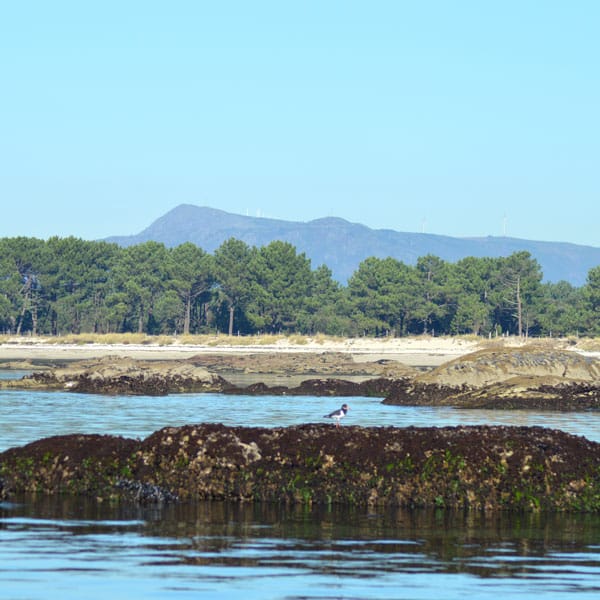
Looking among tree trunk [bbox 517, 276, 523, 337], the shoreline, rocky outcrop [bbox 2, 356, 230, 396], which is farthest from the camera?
tree trunk [bbox 517, 276, 523, 337]

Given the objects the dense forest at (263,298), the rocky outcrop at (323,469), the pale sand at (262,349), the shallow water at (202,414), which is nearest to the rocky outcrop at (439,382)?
the shallow water at (202,414)

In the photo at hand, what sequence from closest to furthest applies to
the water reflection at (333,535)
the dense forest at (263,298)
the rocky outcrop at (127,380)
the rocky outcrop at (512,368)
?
the water reflection at (333,535), the rocky outcrop at (512,368), the rocky outcrop at (127,380), the dense forest at (263,298)

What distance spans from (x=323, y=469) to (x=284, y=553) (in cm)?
434

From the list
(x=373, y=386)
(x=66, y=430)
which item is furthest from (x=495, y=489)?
(x=373, y=386)

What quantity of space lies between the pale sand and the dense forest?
513 inches

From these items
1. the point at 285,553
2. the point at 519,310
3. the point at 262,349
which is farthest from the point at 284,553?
the point at 519,310

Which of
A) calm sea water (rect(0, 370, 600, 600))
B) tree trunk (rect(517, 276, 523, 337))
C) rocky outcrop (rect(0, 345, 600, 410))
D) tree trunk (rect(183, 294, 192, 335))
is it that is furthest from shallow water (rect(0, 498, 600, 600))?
tree trunk (rect(183, 294, 192, 335))

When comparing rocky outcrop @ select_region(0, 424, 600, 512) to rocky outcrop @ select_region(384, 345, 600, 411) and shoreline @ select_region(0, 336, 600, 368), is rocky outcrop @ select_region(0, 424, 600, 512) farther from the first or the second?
shoreline @ select_region(0, 336, 600, 368)

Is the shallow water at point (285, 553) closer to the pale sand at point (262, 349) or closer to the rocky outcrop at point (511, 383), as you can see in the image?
the rocky outcrop at point (511, 383)

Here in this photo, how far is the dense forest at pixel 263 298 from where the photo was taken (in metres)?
116

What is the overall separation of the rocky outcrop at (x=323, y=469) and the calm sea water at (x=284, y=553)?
0.46m

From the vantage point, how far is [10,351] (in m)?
90.2

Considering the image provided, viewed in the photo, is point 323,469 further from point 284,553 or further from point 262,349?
point 262,349

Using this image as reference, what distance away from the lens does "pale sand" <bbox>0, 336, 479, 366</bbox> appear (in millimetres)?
83688
